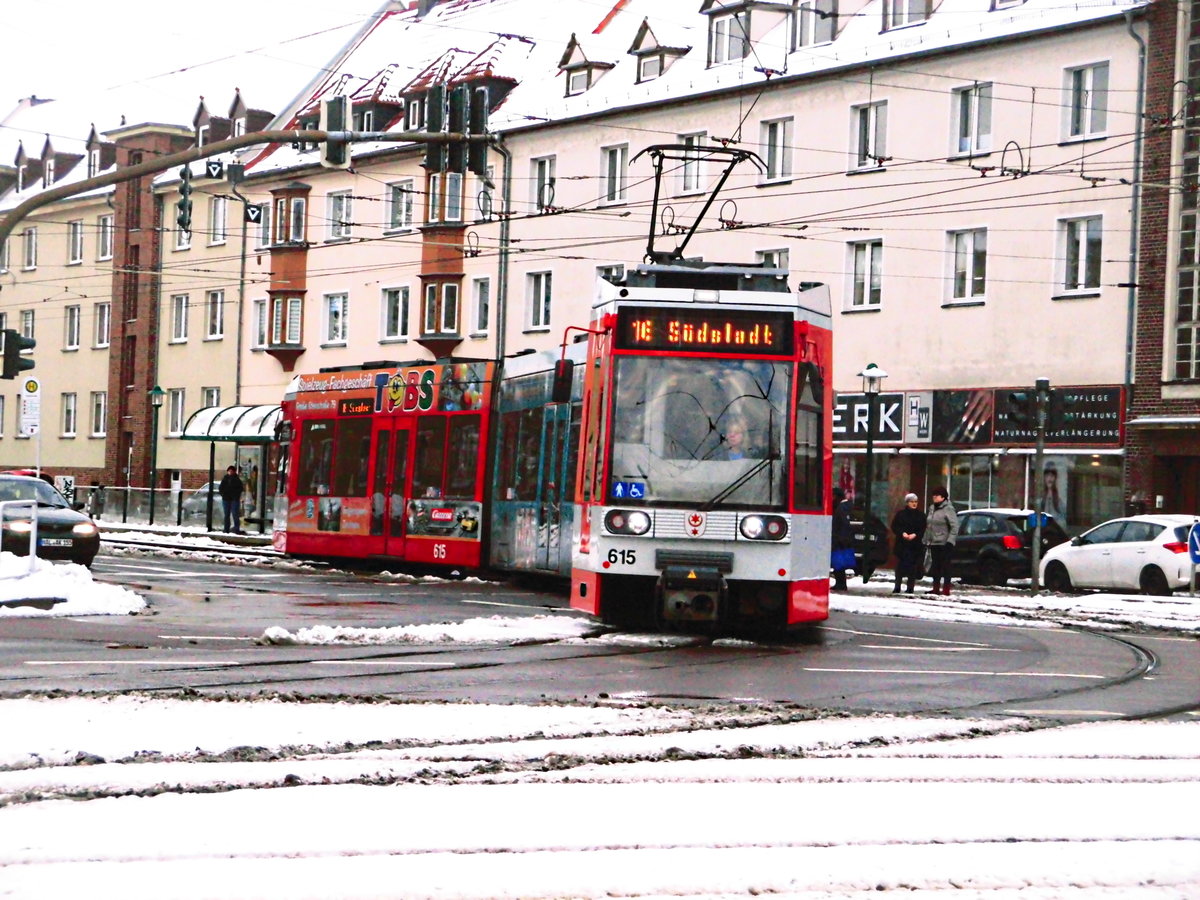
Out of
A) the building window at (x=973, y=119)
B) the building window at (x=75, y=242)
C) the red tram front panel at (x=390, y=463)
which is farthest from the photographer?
the building window at (x=75, y=242)

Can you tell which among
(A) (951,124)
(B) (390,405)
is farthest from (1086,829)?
(A) (951,124)

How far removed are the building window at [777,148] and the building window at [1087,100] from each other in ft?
26.2

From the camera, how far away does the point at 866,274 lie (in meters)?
42.4

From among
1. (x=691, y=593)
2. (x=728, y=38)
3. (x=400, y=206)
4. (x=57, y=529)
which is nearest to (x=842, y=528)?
(x=57, y=529)

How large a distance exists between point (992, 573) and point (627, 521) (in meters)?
19.0

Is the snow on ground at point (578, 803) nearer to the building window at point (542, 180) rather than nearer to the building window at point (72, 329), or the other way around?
the building window at point (542, 180)

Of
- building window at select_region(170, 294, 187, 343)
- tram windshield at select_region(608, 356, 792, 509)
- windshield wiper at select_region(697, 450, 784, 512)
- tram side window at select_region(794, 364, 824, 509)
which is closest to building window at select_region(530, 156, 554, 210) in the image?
building window at select_region(170, 294, 187, 343)

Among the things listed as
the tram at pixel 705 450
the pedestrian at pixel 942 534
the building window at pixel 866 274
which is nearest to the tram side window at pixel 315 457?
the pedestrian at pixel 942 534

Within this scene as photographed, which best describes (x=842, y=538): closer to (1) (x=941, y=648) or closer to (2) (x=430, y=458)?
(2) (x=430, y=458)

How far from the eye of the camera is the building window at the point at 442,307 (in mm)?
54031

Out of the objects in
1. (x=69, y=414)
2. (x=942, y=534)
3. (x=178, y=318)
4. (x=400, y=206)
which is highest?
(x=400, y=206)

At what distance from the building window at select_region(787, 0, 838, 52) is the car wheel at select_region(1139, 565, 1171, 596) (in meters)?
17.9

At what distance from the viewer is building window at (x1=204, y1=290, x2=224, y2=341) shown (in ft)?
209

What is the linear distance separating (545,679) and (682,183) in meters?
34.5
